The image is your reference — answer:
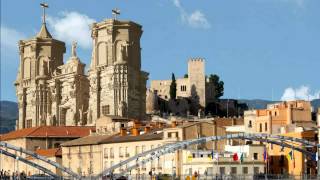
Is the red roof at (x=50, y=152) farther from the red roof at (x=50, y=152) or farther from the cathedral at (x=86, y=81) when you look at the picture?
the cathedral at (x=86, y=81)

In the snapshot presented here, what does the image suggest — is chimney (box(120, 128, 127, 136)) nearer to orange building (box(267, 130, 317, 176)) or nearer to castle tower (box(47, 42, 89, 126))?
orange building (box(267, 130, 317, 176))

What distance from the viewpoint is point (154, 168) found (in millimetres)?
106750

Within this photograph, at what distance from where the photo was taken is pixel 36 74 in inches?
7333

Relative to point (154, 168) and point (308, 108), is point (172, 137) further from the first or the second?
point (308, 108)

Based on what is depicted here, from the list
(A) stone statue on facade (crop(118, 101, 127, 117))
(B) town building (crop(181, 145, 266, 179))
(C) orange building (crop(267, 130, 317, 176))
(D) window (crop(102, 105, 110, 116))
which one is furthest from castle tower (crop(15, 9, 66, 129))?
(B) town building (crop(181, 145, 266, 179))

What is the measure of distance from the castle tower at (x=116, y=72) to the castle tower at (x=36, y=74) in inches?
685

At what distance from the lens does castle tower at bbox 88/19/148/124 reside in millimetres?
162375

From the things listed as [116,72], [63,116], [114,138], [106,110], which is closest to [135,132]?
[114,138]

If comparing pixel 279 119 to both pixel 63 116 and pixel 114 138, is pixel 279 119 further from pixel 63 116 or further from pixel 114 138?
pixel 63 116

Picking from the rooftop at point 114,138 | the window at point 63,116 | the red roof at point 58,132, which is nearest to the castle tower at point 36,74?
the window at point 63,116

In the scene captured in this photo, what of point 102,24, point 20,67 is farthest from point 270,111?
point 20,67

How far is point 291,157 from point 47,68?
98092mm

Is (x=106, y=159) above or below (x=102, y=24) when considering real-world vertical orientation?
below

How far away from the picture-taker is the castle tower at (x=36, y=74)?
182 metres
